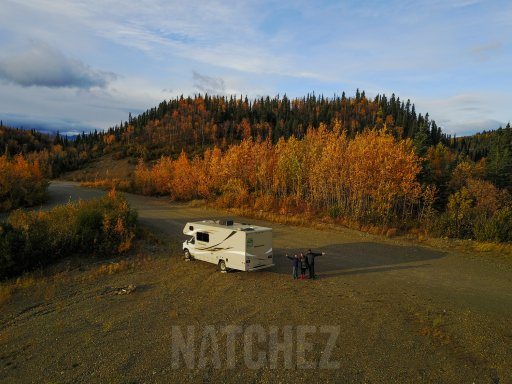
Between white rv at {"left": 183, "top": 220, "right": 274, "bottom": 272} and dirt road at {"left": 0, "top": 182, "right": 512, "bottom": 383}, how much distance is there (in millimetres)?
666

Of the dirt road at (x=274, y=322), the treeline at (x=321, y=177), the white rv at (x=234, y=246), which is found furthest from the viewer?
the treeline at (x=321, y=177)

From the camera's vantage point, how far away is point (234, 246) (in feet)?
53.5

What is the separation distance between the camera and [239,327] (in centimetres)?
1118

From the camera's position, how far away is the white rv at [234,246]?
15.9 metres

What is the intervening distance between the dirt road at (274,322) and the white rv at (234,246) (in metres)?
0.67

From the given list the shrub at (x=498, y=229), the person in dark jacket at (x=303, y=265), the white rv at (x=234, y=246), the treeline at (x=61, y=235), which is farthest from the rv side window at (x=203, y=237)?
the shrub at (x=498, y=229)

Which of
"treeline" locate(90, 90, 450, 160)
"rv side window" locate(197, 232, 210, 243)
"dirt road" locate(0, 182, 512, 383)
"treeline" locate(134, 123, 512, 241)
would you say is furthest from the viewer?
"treeline" locate(90, 90, 450, 160)

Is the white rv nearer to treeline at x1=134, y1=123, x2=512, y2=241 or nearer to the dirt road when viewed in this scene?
the dirt road

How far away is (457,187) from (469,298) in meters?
28.7

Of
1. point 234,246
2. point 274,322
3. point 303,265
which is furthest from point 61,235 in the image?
point 274,322

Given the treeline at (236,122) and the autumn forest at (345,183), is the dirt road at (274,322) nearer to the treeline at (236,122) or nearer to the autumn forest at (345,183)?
the autumn forest at (345,183)

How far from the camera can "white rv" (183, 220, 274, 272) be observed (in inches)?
625

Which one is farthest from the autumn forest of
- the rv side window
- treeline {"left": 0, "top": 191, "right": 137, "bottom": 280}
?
treeline {"left": 0, "top": 191, "right": 137, "bottom": 280}

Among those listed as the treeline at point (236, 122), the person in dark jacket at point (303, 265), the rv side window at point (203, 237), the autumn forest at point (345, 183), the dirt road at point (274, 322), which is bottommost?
the dirt road at point (274, 322)
